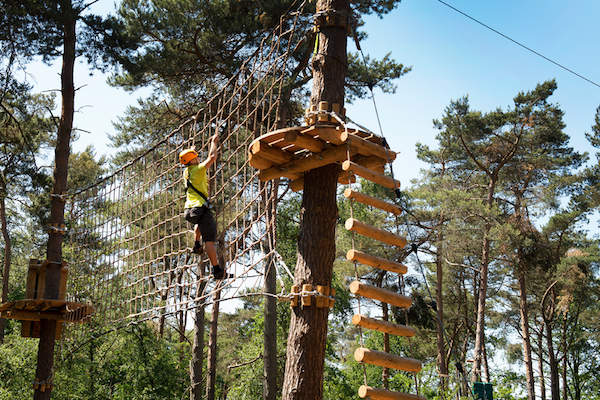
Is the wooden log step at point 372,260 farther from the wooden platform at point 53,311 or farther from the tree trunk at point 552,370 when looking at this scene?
the tree trunk at point 552,370

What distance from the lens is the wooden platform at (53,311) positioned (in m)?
Result: 6.15

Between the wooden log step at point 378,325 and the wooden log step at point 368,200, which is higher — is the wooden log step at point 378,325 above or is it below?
below

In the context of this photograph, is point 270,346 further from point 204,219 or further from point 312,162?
point 312,162

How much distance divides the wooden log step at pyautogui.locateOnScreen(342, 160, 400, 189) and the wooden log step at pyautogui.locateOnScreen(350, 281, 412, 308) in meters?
0.62

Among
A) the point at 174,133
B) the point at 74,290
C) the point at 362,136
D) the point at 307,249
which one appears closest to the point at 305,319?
the point at 307,249

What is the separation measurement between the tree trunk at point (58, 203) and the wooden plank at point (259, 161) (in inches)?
122

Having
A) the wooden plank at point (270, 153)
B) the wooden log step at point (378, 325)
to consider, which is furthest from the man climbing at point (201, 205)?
the wooden log step at point (378, 325)

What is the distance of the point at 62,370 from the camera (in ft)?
34.6

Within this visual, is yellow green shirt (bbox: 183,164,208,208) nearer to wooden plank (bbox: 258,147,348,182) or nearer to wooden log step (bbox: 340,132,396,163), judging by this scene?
wooden plank (bbox: 258,147,348,182)

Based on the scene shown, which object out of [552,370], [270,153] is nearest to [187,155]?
[270,153]

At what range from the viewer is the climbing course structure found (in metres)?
3.26

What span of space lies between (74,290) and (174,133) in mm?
2241

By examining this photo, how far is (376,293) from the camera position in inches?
130

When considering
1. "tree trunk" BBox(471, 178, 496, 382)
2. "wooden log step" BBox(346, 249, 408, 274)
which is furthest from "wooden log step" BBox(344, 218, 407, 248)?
"tree trunk" BBox(471, 178, 496, 382)
